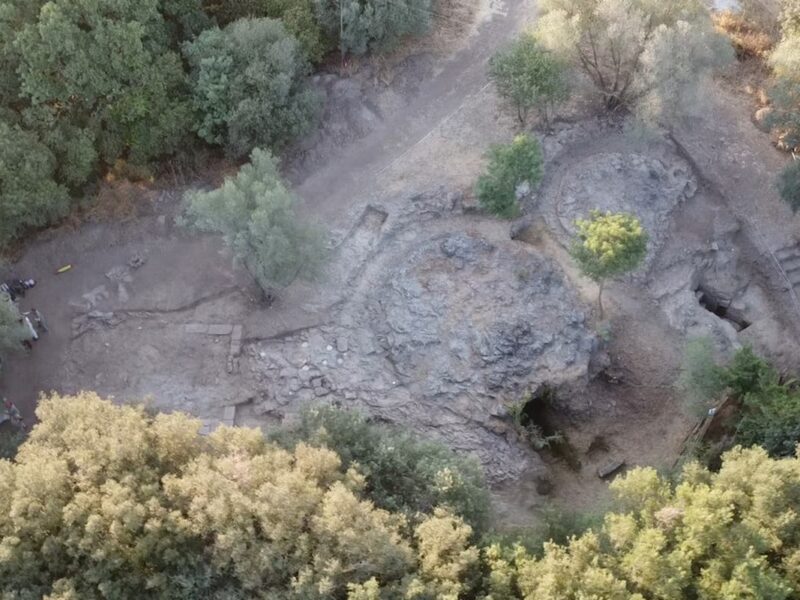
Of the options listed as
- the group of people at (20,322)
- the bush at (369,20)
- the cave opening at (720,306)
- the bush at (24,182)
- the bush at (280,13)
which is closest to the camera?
the group of people at (20,322)

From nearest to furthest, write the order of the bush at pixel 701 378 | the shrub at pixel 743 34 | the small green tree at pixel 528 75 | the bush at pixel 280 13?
the bush at pixel 701 378
the small green tree at pixel 528 75
the bush at pixel 280 13
the shrub at pixel 743 34

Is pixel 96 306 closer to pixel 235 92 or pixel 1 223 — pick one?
pixel 1 223

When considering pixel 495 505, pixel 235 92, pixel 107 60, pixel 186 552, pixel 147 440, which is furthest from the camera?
pixel 235 92

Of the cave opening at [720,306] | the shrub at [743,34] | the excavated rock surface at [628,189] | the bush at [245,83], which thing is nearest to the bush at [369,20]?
the bush at [245,83]

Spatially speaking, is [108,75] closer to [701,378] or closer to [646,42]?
[646,42]

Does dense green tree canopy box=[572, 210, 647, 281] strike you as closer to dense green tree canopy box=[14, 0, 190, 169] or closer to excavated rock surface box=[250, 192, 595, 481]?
excavated rock surface box=[250, 192, 595, 481]

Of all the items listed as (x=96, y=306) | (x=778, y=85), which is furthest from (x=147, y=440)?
(x=778, y=85)

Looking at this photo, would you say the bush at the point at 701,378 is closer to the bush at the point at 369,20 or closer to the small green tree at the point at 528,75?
the small green tree at the point at 528,75
